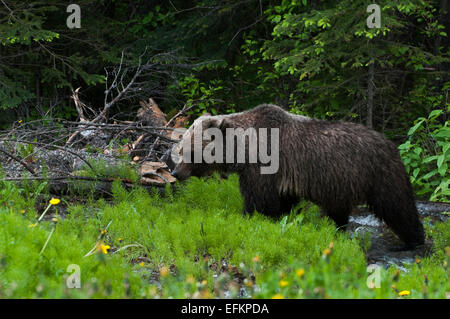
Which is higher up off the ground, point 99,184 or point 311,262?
point 99,184

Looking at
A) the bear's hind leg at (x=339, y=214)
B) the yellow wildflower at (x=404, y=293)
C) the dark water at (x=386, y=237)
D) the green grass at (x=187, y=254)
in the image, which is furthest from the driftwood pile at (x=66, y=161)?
the yellow wildflower at (x=404, y=293)

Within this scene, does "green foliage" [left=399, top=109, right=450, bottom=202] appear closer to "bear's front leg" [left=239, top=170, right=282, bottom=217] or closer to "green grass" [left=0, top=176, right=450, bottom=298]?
"green grass" [left=0, top=176, right=450, bottom=298]

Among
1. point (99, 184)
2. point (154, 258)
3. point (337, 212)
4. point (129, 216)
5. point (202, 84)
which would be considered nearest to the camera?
point (154, 258)

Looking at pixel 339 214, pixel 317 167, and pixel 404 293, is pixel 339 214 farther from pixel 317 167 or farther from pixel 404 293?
pixel 404 293

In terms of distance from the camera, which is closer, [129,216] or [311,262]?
[311,262]

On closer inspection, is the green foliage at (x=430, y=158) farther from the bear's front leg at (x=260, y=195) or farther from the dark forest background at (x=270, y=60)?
the bear's front leg at (x=260, y=195)

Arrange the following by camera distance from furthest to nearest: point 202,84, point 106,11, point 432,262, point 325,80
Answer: point 106,11
point 202,84
point 325,80
point 432,262

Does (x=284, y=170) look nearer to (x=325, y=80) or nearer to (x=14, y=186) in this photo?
(x=14, y=186)

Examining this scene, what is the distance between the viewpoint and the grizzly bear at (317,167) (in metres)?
4.72

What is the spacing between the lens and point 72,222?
438 centimetres

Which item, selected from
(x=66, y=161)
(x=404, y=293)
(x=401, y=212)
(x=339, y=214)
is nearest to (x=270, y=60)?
(x=66, y=161)

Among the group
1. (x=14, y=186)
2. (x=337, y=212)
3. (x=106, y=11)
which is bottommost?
(x=337, y=212)
